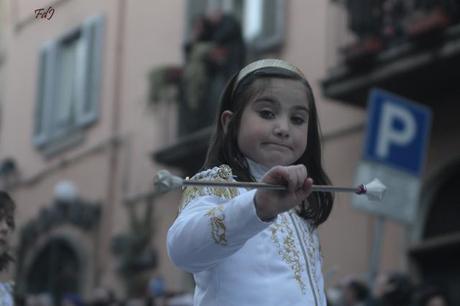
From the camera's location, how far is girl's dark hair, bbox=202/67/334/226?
3.73 metres

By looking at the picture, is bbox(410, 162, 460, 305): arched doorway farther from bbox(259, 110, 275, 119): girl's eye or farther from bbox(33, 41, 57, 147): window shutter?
bbox(33, 41, 57, 147): window shutter

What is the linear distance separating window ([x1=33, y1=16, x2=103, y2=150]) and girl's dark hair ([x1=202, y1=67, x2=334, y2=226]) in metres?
17.1

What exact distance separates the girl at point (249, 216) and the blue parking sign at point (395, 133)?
5335 mm

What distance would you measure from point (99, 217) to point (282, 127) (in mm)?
16651

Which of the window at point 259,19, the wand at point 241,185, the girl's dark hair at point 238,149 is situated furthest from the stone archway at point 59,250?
the wand at point 241,185

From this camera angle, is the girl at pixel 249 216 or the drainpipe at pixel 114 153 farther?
the drainpipe at pixel 114 153

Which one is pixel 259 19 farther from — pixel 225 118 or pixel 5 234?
pixel 225 118

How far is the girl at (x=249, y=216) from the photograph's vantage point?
11.4ft

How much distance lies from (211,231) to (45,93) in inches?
746

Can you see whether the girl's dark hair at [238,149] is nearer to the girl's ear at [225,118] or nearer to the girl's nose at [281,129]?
the girl's ear at [225,118]

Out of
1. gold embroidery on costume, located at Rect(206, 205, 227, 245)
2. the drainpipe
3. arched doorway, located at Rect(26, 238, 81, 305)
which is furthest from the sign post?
arched doorway, located at Rect(26, 238, 81, 305)

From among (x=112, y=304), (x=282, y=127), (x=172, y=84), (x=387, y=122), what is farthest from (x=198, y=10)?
(x=282, y=127)

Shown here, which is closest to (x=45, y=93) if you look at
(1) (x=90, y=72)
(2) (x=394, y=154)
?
(1) (x=90, y=72)

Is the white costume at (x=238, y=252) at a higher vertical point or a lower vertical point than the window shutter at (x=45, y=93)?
higher
